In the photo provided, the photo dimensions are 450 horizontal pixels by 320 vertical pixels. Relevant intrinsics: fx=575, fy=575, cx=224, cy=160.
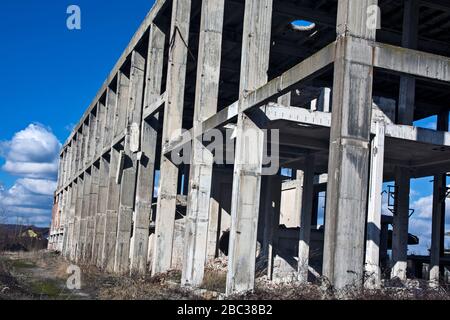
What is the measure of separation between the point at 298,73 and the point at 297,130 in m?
5.79

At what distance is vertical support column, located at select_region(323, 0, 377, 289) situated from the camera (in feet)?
27.9

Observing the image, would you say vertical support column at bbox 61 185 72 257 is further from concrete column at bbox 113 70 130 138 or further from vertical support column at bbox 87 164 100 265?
concrete column at bbox 113 70 130 138

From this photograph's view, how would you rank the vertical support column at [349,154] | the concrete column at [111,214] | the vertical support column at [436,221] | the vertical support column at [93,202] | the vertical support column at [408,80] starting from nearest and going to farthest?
the vertical support column at [349,154] < the vertical support column at [408,80] < the vertical support column at [436,221] < the concrete column at [111,214] < the vertical support column at [93,202]

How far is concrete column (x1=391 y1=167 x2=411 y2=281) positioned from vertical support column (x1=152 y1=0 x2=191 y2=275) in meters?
7.37

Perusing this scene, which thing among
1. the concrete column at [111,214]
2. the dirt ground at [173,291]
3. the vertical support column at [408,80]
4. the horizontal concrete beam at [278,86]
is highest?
the vertical support column at [408,80]

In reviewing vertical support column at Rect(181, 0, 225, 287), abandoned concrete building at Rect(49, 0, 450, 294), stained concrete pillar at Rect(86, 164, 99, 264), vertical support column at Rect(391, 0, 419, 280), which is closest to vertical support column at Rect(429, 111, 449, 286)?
abandoned concrete building at Rect(49, 0, 450, 294)

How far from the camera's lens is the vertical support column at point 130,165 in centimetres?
2178

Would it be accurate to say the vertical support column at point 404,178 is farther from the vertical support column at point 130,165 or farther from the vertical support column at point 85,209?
the vertical support column at point 85,209

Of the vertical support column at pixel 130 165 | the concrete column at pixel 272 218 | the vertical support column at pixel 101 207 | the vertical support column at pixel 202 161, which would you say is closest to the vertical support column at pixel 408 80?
the vertical support column at pixel 202 161

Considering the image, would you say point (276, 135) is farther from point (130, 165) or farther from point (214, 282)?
point (130, 165)

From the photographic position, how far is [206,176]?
14742 millimetres

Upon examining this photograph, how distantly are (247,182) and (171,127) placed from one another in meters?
5.78

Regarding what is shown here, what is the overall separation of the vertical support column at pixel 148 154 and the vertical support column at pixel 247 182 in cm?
824
